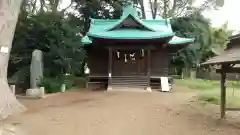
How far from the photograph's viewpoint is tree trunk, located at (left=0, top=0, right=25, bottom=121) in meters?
9.59

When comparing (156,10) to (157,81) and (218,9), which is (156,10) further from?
(157,81)

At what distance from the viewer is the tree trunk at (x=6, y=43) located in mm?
9586

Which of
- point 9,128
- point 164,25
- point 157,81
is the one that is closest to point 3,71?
point 9,128

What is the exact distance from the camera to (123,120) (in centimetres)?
923

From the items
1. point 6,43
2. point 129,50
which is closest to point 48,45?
point 129,50

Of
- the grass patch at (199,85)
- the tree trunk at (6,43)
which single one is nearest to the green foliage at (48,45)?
the tree trunk at (6,43)

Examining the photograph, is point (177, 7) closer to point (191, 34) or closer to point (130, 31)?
point (191, 34)

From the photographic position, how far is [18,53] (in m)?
18.9

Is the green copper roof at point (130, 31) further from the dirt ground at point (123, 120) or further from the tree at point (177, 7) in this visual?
the tree at point (177, 7)

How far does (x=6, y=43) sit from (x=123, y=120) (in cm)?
457

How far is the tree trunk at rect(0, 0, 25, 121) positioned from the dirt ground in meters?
0.51

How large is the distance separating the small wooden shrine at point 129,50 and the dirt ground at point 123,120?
6.62 metres

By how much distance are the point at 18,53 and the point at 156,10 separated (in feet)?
70.4

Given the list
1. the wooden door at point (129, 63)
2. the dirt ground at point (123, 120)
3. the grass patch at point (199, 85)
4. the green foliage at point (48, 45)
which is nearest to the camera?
the dirt ground at point (123, 120)
